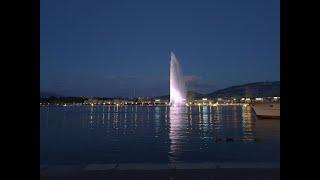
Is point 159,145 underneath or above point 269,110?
underneath

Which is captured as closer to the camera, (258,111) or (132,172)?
(132,172)

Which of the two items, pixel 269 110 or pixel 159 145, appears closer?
pixel 159 145

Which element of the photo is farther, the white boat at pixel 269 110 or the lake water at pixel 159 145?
the white boat at pixel 269 110

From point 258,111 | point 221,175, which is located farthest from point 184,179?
point 258,111

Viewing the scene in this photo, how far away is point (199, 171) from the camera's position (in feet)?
23.2

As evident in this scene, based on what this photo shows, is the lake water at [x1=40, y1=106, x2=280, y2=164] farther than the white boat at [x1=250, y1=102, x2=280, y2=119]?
No
